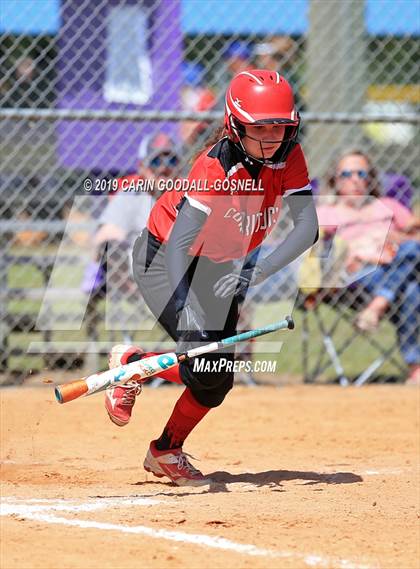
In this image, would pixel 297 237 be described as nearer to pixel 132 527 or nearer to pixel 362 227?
pixel 132 527

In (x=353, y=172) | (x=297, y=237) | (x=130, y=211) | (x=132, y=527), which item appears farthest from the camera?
(x=353, y=172)

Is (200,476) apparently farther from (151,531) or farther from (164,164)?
(164,164)

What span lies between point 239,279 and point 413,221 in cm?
375

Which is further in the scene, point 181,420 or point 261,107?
point 181,420

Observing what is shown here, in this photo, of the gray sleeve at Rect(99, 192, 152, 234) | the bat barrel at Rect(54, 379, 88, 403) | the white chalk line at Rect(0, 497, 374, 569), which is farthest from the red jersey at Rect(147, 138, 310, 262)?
the gray sleeve at Rect(99, 192, 152, 234)

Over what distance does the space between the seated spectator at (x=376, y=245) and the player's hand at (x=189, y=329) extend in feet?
10.6

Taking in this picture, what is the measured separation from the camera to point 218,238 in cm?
464

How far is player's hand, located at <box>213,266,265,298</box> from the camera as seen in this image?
4.30 m

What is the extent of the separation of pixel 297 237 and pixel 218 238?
0.37 m

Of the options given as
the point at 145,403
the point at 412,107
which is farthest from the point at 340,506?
the point at 412,107

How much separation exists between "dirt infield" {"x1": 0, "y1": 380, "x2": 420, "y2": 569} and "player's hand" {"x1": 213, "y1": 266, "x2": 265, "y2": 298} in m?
0.85

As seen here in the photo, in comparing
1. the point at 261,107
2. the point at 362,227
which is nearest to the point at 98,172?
the point at 362,227

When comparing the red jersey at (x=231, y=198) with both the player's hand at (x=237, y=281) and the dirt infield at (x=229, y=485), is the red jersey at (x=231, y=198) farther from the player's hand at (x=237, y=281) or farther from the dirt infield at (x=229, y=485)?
the dirt infield at (x=229, y=485)

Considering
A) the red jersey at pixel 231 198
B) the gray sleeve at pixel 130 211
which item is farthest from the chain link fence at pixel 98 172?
the red jersey at pixel 231 198
